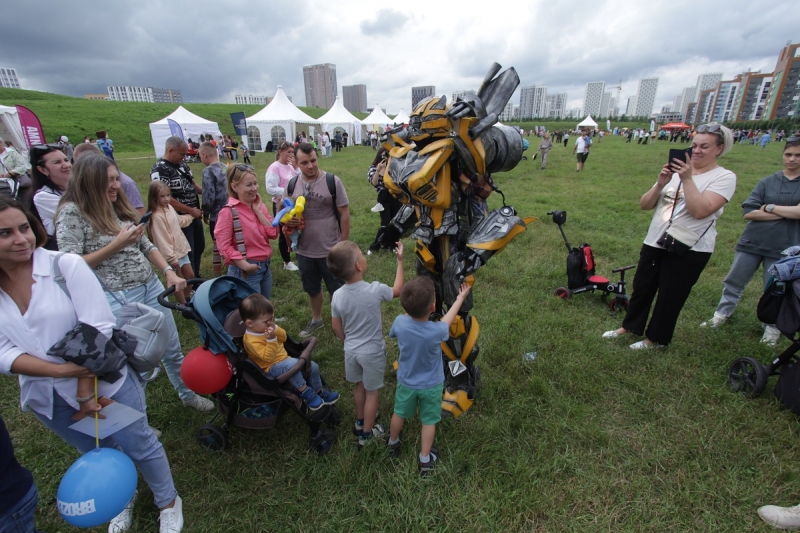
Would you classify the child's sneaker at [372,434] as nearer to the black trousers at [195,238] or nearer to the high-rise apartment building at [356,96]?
the black trousers at [195,238]

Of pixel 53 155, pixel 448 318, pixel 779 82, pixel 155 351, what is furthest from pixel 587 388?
pixel 779 82

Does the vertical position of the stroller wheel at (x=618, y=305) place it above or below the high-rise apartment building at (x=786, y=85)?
below

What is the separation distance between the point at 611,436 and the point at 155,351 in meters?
3.50

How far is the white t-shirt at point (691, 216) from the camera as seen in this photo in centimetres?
325

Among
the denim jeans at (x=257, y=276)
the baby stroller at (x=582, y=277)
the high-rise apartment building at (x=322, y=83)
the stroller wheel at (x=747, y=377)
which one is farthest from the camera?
the high-rise apartment building at (x=322, y=83)

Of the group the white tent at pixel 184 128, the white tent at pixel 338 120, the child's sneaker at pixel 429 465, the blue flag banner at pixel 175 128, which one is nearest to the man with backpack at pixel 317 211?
the child's sneaker at pixel 429 465

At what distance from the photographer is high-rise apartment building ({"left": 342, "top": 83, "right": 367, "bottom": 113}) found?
330ft

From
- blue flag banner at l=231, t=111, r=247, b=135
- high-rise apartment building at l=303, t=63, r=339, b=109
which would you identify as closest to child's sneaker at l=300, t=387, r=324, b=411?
blue flag banner at l=231, t=111, r=247, b=135

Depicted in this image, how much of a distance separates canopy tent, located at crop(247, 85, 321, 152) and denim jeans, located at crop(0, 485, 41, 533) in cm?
2553

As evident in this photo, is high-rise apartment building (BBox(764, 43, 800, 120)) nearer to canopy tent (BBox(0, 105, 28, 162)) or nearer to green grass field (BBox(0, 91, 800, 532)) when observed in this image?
green grass field (BBox(0, 91, 800, 532))

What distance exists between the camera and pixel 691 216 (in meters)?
3.42

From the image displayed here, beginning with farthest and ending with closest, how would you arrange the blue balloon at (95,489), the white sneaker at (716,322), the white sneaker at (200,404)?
the white sneaker at (716,322), the white sneaker at (200,404), the blue balloon at (95,489)

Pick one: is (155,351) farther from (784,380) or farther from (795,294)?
(784,380)

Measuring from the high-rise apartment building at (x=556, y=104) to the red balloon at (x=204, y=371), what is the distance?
423 ft
